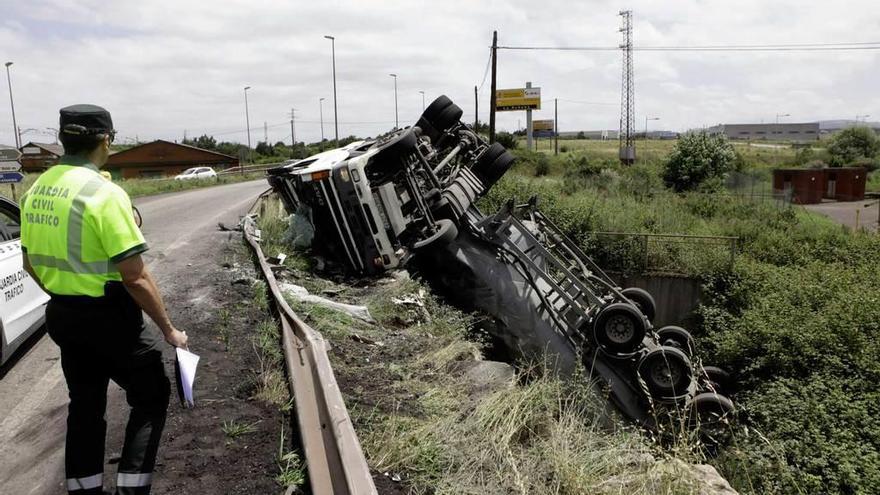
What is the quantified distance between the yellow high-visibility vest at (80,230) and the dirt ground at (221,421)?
3.45 feet

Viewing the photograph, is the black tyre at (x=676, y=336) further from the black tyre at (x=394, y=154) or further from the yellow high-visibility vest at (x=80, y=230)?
the yellow high-visibility vest at (x=80, y=230)

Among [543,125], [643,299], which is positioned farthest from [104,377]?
[543,125]

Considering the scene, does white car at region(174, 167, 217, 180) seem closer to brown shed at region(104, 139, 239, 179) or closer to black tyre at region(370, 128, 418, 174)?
brown shed at region(104, 139, 239, 179)

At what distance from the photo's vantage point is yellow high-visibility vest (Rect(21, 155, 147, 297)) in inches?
94.0

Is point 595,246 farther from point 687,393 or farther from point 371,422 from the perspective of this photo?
point 371,422

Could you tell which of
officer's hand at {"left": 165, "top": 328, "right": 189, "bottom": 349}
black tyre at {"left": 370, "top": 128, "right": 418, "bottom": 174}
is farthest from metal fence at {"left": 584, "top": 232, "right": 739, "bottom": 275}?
officer's hand at {"left": 165, "top": 328, "right": 189, "bottom": 349}

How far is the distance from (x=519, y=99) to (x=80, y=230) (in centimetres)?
5707

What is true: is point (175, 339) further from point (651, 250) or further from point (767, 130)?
point (767, 130)

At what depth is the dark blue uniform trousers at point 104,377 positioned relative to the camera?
8.14 feet

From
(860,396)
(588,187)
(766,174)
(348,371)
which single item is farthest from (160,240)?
(766,174)

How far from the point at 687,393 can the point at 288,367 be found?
4674 mm

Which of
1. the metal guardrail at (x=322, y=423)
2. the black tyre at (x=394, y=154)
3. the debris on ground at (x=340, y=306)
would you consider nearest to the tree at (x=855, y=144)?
the black tyre at (x=394, y=154)

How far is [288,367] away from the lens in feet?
12.9

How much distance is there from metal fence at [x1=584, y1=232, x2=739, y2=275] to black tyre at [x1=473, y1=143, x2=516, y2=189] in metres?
5.41
